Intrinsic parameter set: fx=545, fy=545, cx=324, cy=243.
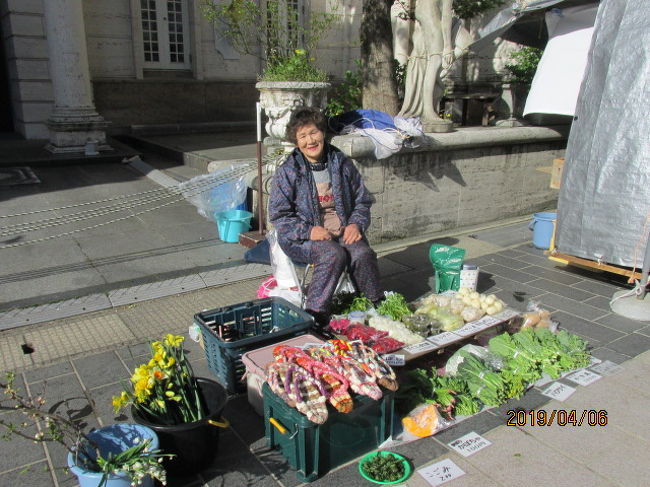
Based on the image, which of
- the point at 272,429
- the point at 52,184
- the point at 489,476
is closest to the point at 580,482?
the point at 489,476

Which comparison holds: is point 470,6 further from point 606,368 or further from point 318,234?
point 606,368

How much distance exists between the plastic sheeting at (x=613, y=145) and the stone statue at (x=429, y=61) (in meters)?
2.21

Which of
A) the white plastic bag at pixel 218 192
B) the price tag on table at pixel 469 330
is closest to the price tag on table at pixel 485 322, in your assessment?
the price tag on table at pixel 469 330

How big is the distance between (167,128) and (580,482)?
43.6 feet

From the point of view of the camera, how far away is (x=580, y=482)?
2.91m

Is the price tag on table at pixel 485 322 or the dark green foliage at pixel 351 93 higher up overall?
the dark green foliage at pixel 351 93

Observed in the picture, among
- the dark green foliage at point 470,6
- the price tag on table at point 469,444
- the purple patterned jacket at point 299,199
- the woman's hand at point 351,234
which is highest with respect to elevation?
the dark green foliage at point 470,6

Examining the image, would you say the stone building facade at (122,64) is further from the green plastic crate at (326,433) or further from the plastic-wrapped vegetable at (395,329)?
the green plastic crate at (326,433)

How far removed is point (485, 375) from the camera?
11.9 feet

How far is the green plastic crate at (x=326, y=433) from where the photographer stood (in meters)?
2.84

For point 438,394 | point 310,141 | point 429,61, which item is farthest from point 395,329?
point 429,61

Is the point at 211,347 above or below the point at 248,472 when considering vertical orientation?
above

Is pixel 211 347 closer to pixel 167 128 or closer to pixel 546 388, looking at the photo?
pixel 546 388
